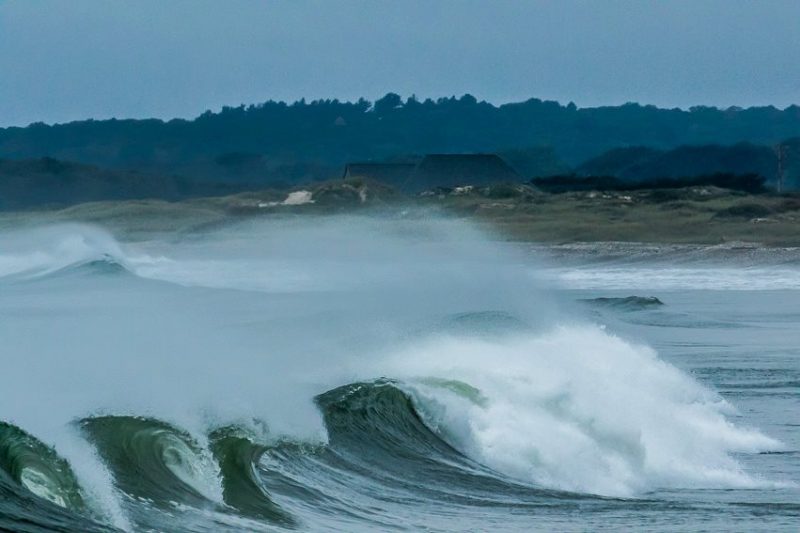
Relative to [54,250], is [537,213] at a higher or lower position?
higher

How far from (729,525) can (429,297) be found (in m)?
18.1

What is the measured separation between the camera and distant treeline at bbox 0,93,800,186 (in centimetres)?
9775

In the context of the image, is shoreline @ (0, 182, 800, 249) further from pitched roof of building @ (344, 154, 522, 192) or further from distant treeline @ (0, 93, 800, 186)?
distant treeline @ (0, 93, 800, 186)

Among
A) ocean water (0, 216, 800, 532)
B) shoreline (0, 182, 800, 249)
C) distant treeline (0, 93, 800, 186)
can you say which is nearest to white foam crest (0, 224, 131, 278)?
shoreline (0, 182, 800, 249)

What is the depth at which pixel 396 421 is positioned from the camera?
14125 mm

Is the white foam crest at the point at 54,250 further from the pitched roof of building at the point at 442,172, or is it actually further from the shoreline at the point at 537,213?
the pitched roof of building at the point at 442,172

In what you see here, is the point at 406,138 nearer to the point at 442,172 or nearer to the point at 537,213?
the point at 442,172

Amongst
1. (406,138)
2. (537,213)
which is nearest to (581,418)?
(537,213)

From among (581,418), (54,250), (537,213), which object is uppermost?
(537,213)

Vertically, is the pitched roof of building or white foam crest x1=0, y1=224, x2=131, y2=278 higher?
the pitched roof of building

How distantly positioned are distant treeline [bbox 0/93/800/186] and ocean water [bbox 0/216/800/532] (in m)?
64.5

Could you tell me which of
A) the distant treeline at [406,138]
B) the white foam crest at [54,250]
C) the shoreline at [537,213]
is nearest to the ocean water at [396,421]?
the white foam crest at [54,250]

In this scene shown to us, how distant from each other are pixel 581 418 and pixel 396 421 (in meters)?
1.62

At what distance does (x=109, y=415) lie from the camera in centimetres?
1149
